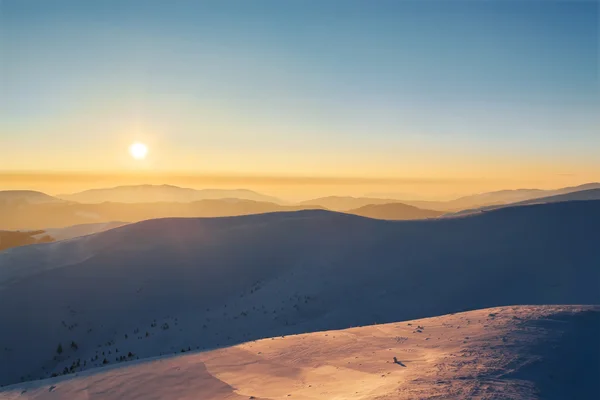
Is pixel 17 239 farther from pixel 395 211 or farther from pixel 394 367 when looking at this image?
pixel 395 211

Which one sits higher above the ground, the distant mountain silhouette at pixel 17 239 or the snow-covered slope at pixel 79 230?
the distant mountain silhouette at pixel 17 239

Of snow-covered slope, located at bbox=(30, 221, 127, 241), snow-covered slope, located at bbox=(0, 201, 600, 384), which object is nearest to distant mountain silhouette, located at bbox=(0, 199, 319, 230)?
snow-covered slope, located at bbox=(30, 221, 127, 241)

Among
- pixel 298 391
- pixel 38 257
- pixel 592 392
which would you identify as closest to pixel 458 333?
pixel 592 392

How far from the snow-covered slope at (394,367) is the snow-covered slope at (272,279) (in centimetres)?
495

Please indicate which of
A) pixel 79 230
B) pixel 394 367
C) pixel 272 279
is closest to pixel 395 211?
pixel 79 230

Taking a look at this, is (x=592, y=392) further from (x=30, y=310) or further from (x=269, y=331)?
(x=30, y=310)

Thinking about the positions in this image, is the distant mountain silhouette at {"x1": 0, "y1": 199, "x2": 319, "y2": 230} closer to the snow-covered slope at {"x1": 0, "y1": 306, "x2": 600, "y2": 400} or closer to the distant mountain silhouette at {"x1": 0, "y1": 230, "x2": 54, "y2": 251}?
the distant mountain silhouette at {"x1": 0, "y1": 230, "x2": 54, "y2": 251}

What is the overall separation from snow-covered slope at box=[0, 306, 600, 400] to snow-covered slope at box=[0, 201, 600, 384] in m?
4.95

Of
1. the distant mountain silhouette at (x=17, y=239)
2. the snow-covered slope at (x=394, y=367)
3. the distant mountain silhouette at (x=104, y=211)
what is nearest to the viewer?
the snow-covered slope at (x=394, y=367)

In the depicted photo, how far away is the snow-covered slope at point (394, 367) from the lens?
5543mm

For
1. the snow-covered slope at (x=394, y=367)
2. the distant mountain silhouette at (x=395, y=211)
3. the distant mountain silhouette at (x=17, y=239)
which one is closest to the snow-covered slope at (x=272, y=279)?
the snow-covered slope at (x=394, y=367)

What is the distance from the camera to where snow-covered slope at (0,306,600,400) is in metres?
5.54

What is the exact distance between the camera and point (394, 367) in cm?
656

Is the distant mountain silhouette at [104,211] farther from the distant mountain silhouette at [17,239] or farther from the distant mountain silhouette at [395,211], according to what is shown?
the distant mountain silhouette at [17,239]
